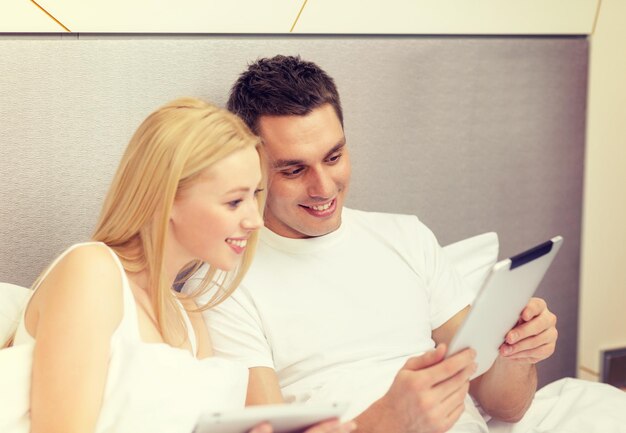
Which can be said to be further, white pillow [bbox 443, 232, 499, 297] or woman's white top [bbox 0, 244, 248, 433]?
white pillow [bbox 443, 232, 499, 297]

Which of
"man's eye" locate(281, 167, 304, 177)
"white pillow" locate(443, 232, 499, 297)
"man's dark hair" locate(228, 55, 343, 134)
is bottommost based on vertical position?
"white pillow" locate(443, 232, 499, 297)

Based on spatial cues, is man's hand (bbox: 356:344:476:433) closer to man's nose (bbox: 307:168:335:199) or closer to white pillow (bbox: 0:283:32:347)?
man's nose (bbox: 307:168:335:199)

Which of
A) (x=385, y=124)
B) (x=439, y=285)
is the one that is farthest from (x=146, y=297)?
(x=385, y=124)

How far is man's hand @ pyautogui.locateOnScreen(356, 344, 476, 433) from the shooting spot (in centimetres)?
125

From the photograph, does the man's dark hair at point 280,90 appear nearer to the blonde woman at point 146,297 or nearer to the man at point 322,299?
the man at point 322,299

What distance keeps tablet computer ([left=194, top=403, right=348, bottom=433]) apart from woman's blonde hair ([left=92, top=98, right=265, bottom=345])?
34 cm

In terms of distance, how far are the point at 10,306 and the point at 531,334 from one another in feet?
2.99

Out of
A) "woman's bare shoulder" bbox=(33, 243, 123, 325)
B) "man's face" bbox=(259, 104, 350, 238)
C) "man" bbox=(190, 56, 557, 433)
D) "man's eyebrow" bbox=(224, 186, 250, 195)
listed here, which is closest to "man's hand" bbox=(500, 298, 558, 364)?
"man" bbox=(190, 56, 557, 433)

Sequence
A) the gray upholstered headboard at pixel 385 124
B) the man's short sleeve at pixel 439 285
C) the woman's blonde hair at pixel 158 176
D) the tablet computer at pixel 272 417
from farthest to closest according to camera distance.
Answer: the man's short sleeve at pixel 439 285 < the gray upholstered headboard at pixel 385 124 < the woman's blonde hair at pixel 158 176 < the tablet computer at pixel 272 417

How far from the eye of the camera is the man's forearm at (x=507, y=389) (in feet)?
5.31

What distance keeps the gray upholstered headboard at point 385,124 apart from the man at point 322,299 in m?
0.21

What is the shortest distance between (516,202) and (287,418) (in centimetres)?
128

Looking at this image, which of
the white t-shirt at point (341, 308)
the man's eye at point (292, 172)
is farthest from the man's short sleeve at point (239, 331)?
the man's eye at point (292, 172)

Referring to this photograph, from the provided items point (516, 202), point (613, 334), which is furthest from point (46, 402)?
point (613, 334)
